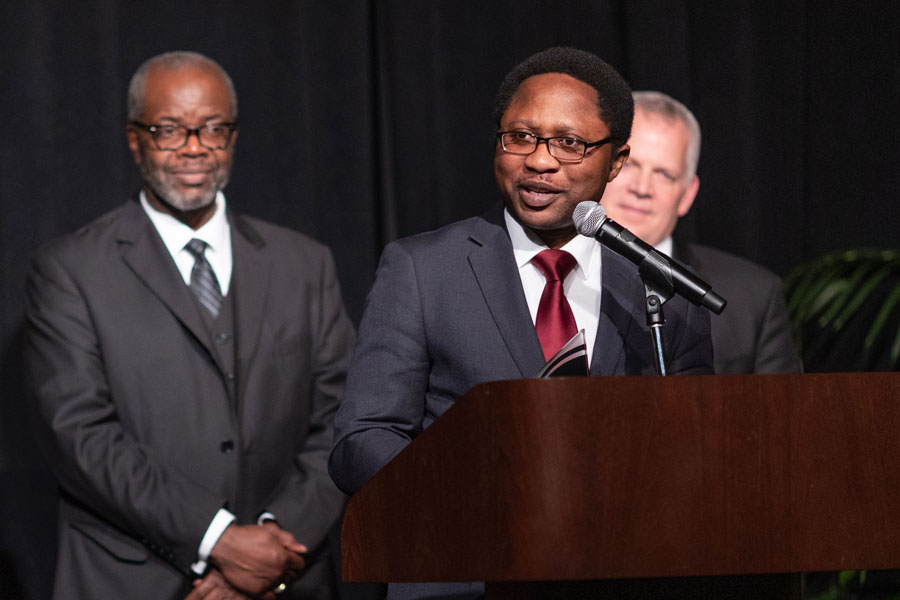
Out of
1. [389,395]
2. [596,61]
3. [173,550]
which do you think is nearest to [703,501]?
[389,395]

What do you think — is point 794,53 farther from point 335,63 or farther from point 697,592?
point 697,592

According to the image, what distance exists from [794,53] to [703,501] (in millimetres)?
3029

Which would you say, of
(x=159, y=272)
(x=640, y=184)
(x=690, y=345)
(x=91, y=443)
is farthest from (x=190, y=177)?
(x=690, y=345)

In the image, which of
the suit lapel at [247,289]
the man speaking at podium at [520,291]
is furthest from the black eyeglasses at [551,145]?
the suit lapel at [247,289]

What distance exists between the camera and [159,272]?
3205 millimetres

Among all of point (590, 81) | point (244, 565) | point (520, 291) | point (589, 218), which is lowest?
point (244, 565)

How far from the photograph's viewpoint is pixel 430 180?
12.9 ft

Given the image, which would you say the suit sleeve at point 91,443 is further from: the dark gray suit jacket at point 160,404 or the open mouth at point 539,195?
the open mouth at point 539,195

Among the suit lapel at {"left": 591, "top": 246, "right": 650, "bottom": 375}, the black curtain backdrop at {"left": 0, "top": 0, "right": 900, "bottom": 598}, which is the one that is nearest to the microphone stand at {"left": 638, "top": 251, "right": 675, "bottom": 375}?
the suit lapel at {"left": 591, "top": 246, "right": 650, "bottom": 375}

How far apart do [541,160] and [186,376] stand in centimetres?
145

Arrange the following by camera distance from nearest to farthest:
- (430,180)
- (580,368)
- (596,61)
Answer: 1. (580,368)
2. (596,61)
3. (430,180)

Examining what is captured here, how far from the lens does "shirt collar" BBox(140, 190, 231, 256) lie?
3312 mm

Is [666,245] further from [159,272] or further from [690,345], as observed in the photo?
[159,272]

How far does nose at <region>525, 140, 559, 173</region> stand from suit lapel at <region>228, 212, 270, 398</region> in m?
1.39
